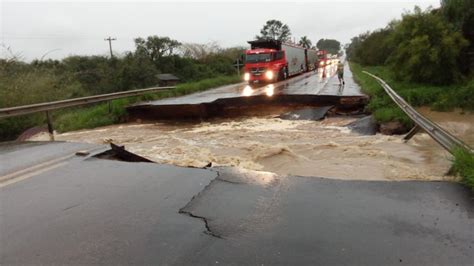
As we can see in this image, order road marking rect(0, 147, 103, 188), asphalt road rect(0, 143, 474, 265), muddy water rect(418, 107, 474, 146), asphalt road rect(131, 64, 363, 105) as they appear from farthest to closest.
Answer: asphalt road rect(131, 64, 363, 105)
muddy water rect(418, 107, 474, 146)
road marking rect(0, 147, 103, 188)
asphalt road rect(0, 143, 474, 265)

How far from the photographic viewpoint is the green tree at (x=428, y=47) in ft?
51.5

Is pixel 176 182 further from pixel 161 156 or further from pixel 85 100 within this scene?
pixel 85 100

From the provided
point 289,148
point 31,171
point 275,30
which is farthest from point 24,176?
point 275,30

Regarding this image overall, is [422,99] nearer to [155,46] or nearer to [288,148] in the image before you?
[288,148]

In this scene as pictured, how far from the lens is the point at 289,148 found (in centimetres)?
925

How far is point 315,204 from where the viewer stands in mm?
4406

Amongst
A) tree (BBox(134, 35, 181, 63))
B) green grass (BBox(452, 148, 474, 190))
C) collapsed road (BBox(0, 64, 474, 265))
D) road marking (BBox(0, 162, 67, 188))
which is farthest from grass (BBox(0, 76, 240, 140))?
tree (BBox(134, 35, 181, 63))

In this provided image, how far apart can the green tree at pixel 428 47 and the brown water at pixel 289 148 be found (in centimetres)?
545

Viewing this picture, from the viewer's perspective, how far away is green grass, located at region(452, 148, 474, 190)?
196 inches

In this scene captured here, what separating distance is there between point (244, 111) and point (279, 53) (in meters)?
16.8

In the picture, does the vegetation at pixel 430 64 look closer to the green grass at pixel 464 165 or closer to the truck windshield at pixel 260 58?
the green grass at pixel 464 165

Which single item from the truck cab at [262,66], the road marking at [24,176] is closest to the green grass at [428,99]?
the road marking at [24,176]

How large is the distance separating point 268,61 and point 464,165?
2621cm

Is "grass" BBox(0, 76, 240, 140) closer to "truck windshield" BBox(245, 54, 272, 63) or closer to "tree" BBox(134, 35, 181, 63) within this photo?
"truck windshield" BBox(245, 54, 272, 63)
